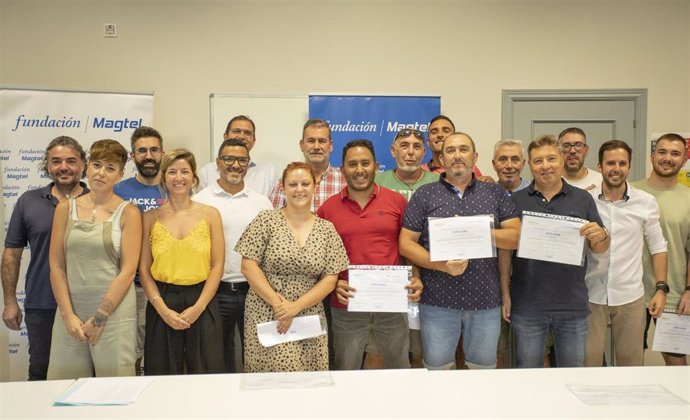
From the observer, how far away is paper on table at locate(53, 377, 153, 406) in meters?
1.90

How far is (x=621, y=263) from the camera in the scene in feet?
10.0

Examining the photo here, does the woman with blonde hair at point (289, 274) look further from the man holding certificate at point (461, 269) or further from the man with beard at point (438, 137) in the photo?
the man with beard at point (438, 137)

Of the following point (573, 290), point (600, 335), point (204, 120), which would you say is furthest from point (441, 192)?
point (204, 120)

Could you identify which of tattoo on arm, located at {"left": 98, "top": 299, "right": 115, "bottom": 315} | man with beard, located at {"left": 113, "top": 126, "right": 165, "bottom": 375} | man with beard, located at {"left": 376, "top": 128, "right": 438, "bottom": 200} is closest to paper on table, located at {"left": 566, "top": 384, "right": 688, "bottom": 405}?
man with beard, located at {"left": 376, "top": 128, "right": 438, "bottom": 200}

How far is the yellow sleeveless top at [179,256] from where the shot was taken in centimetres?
→ 269

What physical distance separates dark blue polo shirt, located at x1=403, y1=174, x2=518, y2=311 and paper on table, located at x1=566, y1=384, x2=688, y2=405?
2.59ft

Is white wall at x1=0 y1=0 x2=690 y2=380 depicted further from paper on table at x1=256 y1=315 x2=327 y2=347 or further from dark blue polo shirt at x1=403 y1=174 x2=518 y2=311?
paper on table at x1=256 y1=315 x2=327 y2=347

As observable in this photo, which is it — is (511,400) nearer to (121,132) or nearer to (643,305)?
(643,305)

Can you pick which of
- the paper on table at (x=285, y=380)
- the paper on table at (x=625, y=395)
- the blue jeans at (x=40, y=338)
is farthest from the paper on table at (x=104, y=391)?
the paper on table at (x=625, y=395)

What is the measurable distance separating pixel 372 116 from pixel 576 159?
1.73 m

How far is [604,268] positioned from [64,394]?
285cm

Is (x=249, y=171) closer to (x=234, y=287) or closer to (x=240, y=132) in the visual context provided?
(x=240, y=132)

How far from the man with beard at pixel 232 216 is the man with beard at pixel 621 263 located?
6.66ft

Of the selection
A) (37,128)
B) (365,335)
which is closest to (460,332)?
(365,335)
